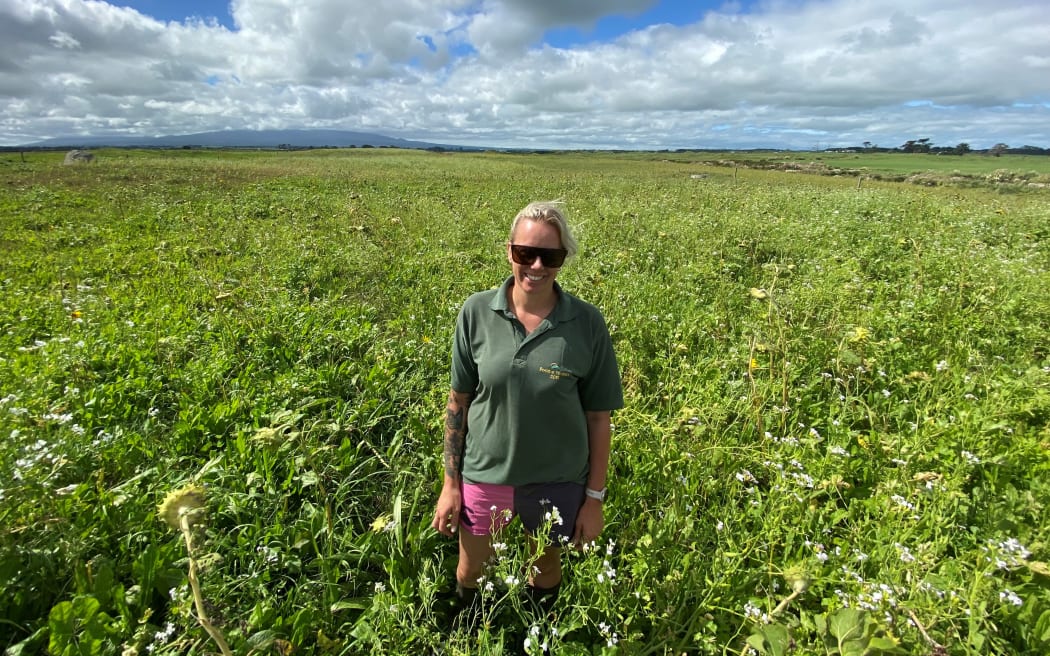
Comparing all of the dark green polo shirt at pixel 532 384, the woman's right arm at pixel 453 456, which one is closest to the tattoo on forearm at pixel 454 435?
the woman's right arm at pixel 453 456

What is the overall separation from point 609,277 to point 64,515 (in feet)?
18.8

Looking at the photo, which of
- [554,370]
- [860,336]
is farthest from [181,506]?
[860,336]

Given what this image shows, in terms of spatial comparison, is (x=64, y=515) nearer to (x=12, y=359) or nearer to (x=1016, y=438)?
(x=12, y=359)

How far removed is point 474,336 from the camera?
7.46ft

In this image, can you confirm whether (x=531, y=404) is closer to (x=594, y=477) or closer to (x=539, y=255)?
(x=594, y=477)

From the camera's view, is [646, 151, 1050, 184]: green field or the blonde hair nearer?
the blonde hair

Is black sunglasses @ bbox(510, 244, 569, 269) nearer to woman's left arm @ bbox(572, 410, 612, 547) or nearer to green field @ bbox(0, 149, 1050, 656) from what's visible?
woman's left arm @ bbox(572, 410, 612, 547)

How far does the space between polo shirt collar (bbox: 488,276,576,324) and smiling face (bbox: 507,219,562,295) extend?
9 centimetres

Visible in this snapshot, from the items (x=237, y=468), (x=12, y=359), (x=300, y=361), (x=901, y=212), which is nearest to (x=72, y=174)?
(x=12, y=359)

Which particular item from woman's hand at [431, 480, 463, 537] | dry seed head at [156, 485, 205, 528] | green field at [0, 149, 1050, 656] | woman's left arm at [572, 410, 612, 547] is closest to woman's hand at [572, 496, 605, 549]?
woman's left arm at [572, 410, 612, 547]

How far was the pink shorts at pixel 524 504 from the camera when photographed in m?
2.30

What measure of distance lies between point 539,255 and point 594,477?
3.72 feet

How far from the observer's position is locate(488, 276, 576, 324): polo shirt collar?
216 centimetres

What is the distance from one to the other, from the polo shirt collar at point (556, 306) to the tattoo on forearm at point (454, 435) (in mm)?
559
